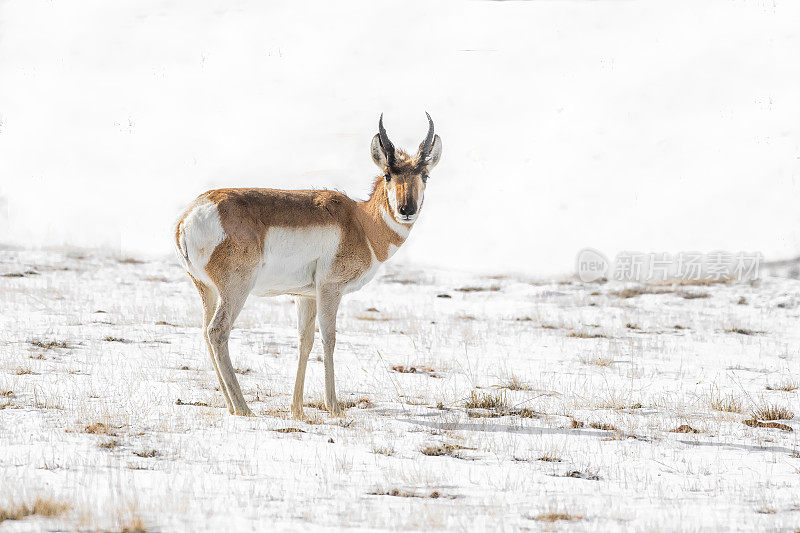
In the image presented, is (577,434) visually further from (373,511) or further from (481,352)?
(481,352)

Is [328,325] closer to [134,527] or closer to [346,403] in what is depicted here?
[346,403]

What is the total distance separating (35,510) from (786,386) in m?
8.30

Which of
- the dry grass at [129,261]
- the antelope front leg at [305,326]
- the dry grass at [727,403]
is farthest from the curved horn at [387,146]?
the dry grass at [129,261]

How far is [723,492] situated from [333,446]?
2.86 m

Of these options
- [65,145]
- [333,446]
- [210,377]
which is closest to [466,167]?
[65,145]

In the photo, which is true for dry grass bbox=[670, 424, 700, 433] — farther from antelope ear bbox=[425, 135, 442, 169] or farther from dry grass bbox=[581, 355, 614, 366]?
dry grass bbox=[581, 355, 614, 366]

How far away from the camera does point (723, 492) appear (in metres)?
6.13

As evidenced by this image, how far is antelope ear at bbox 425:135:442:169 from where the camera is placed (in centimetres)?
859

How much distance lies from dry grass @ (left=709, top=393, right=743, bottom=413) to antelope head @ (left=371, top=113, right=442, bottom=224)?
12.0 ft

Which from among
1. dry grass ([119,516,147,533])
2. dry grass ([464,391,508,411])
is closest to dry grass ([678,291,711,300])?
dry grass ([464,391,508,411])

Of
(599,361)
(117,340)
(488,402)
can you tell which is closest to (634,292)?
Result: (599,361)

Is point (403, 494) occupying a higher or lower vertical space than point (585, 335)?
lower

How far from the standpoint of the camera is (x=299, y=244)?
8.13 metres

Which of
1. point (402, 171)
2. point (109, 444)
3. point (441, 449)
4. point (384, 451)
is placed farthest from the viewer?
point (402, 171)
